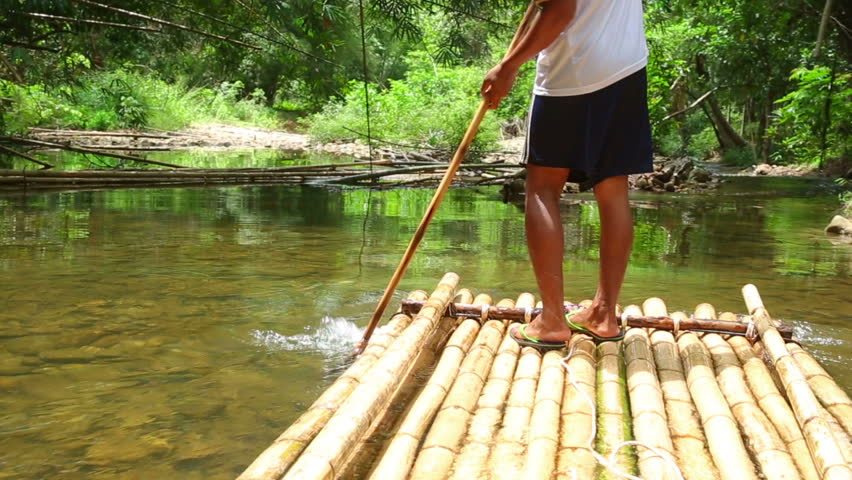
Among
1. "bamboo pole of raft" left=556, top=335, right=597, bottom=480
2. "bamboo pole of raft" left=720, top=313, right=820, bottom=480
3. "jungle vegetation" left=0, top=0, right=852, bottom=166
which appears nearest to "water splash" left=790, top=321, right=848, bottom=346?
"bamboo pole of raft" left=720, top=313, right=820, bottom=480

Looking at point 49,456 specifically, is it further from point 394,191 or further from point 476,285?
point 394,191

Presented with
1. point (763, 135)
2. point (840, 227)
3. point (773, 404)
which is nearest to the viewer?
point (773, 404)

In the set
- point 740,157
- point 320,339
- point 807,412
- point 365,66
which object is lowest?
point 320,339

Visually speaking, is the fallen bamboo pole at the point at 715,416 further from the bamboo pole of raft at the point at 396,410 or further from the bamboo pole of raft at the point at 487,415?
the bamboo pole of raft at the point at 396,410

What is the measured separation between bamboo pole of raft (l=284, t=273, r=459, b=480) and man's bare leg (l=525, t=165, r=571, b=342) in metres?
0.39

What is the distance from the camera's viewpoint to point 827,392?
79.1 inches

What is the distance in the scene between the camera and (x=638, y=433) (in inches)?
68.7

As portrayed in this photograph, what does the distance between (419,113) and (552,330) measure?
12828 mm

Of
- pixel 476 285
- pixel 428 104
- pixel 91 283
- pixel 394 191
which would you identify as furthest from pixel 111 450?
pixel 428 104

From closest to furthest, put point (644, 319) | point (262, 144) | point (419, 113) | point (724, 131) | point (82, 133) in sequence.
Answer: point (644, 319)
point (419, 113)
point (82, 133)
point (262, 144)
point (724, 131)

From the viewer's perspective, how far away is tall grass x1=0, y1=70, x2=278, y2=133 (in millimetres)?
12172

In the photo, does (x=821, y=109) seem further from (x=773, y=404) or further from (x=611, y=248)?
(x=773, y=404)

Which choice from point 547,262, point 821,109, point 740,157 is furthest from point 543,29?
point 740,157

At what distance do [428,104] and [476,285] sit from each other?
1275 cm
